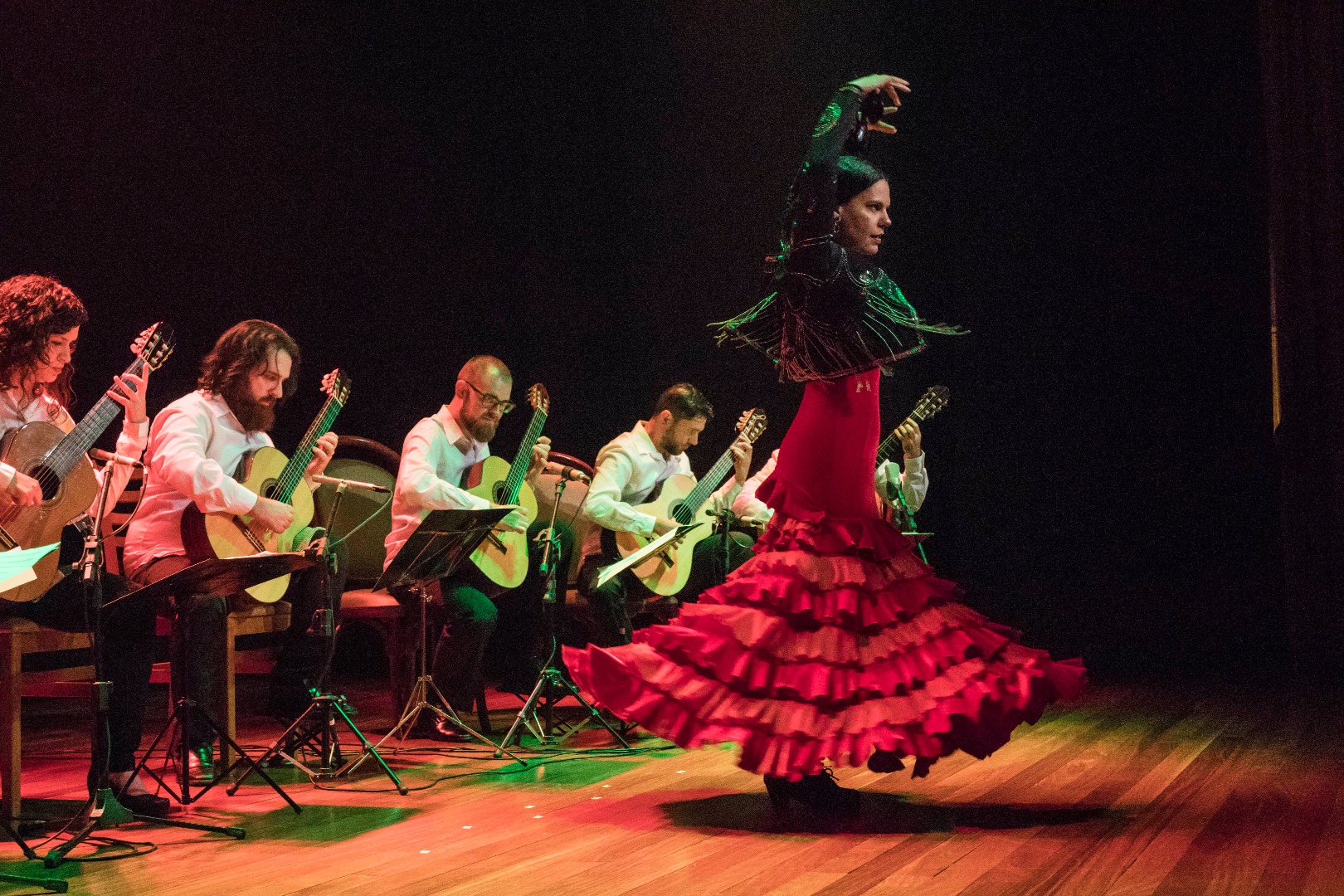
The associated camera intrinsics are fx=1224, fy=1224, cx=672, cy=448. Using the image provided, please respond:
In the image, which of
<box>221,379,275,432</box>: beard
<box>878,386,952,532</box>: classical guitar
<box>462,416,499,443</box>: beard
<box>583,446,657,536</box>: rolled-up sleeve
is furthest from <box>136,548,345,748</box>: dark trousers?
<box>878,386,952,532</box>: classical guitar

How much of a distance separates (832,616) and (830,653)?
0.10 meters

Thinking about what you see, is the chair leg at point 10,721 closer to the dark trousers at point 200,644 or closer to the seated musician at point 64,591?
the seated musician at point 64,591

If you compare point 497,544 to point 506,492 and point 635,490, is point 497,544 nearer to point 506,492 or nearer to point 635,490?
point 506,492

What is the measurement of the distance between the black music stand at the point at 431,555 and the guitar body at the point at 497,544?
0.57m

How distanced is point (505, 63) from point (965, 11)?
282 cm

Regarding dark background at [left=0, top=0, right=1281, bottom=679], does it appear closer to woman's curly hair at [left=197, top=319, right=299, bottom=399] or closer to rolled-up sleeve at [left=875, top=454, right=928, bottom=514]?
rolled-up sleeve at [left=875, top=454, right=928, bottom=514]

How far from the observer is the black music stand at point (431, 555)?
398 centimetres

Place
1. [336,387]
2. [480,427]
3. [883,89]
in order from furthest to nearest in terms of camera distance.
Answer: [480,427]
[336,387]
[883,89]

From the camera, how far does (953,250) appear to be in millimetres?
7566

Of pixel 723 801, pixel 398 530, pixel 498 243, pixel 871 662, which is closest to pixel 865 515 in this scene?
pixel 871 662

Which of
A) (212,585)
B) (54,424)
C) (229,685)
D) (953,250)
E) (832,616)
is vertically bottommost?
(229,685)

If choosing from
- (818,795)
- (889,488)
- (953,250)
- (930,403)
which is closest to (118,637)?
(818,795)

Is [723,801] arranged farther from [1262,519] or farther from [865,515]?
[1262,519]

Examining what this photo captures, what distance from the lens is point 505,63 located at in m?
7.21
